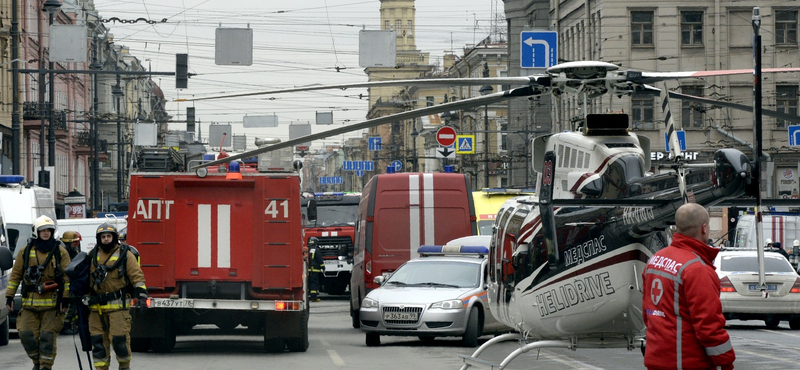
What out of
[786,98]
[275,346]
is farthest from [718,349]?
[786,98]

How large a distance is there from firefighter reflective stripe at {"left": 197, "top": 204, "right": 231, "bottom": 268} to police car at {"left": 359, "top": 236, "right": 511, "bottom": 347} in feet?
9.52

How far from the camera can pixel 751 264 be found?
2425 centimetres

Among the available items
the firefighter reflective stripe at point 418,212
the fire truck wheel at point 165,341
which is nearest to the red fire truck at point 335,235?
the firefighter reflective stripe at point 418,212

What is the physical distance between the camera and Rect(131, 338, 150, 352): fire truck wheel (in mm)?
17656

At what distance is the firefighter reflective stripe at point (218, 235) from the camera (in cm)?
1728

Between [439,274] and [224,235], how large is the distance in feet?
14.5

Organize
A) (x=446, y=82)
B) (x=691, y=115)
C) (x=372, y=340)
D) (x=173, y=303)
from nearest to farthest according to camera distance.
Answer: (x=446, y=82), (x=173, y=303), (x=372, y=340), (x=691, y=115)

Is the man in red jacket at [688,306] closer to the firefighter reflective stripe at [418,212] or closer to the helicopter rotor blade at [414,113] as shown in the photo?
the helicopter rotor blade at [414,113]

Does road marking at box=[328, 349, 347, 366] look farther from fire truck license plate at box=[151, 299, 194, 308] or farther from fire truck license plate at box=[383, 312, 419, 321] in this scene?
fire truck license plate at box=[151, 299, 194, 308]

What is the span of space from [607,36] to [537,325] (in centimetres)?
5112

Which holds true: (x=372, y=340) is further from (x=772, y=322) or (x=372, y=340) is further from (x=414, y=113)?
(x=772, y=322)

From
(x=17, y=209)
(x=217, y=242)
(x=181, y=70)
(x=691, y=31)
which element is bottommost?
(x=217, y=242)

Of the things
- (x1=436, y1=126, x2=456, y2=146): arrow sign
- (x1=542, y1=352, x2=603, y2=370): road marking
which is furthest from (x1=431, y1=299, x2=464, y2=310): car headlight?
(x1=436, y1=126, x2=456, y2=146): arrow sign

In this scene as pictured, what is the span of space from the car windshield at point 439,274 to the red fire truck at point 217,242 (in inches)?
127
